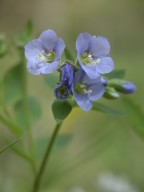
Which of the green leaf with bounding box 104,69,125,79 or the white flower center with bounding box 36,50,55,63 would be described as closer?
the white flower center with bounding box 36,50,55,63

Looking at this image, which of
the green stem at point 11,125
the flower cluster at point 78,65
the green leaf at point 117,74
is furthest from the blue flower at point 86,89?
the green stem at point 11,125

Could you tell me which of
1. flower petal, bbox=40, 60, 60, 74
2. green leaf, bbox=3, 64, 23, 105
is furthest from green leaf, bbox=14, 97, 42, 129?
flower petal, bbox=40, 60, 60, 74

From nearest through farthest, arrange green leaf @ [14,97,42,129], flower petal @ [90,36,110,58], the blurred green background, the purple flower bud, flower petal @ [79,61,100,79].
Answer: flower petal @ [79,61,100,79] → flower petal @ [90,36,110,58] → the purple flower bud → green leaf @ [14,97,42,129] → the blurred green background

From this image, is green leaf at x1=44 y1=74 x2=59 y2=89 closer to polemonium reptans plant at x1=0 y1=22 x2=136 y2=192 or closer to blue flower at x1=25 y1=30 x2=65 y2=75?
polemonium reptans plant at x1=0 y1=22 x2=136 y2=192

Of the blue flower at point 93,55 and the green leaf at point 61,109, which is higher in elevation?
the blue flower at point 93,55

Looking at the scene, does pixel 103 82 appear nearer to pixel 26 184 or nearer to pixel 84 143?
pixel 26 184

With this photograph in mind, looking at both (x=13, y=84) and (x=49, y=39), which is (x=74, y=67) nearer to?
(x=49, y=39)

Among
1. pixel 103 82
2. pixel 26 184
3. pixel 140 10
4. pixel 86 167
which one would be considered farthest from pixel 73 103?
pixel 140 10

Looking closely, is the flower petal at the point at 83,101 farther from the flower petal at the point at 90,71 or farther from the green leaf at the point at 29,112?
the green leaf at the point at 29,112
